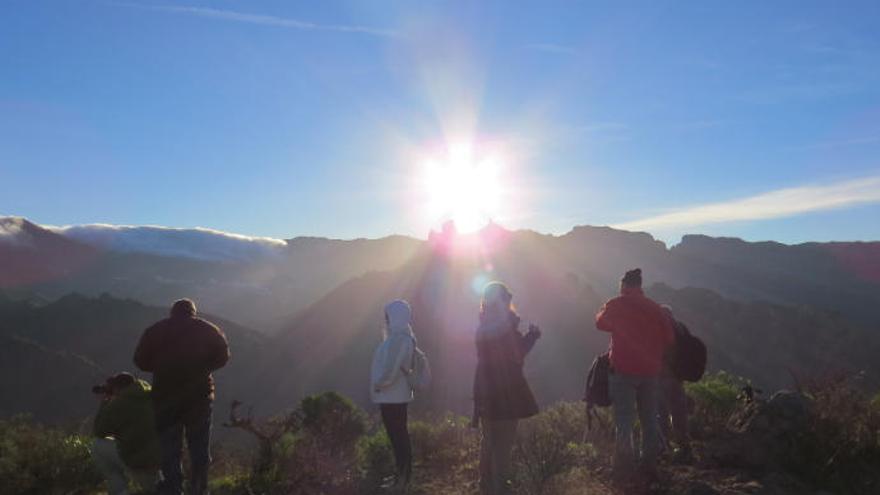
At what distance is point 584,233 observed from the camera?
108500 millimetres

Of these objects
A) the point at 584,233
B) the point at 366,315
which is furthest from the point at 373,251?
the point at 366,315

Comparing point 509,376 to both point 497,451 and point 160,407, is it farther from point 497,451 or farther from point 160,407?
point 160,407

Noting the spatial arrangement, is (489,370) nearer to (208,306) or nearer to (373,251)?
(208,306)

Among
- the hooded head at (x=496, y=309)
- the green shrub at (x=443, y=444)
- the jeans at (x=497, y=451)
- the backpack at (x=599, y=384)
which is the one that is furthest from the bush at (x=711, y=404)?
the hooded head at (x=496, y=309)

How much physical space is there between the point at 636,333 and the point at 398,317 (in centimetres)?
205

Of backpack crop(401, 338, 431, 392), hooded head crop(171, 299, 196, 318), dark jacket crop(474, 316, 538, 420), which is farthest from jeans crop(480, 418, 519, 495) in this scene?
hooded head crop(171, 299, 196, 318)

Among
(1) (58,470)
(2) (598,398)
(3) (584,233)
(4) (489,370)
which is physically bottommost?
(1) (58,470)

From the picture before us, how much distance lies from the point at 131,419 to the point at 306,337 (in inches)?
2113

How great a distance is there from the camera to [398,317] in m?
5.69

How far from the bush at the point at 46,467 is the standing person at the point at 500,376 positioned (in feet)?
13.2

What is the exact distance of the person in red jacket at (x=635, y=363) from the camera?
560 cm

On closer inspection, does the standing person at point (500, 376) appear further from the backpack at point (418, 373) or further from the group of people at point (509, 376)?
the backpack at point (418, 373)

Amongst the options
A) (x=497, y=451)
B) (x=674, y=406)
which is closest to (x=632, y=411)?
(x=674, y=406)

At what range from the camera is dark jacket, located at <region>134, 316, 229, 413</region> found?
16.9 ft
